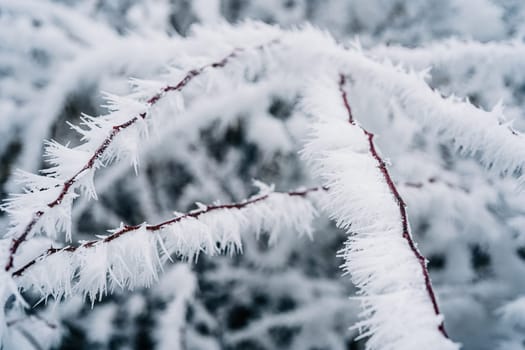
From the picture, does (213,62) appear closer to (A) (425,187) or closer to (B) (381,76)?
(B) (381,76)

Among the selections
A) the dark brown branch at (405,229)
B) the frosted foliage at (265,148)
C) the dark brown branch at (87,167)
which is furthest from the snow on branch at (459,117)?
the dark brown branch at (87,167)

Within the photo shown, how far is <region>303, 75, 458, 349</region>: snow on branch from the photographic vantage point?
15.2 inches

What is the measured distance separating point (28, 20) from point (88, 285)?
82 cm

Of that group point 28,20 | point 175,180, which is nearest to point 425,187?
point 175,180

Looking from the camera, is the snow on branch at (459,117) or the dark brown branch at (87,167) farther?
the snow on branch at (459,117)

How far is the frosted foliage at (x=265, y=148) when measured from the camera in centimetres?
62

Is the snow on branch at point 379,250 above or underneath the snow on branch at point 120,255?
above

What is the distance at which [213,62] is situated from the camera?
67 centimetres

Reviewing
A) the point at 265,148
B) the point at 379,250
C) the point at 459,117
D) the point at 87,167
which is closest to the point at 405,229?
the point at 379,250

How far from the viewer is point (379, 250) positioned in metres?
0.43

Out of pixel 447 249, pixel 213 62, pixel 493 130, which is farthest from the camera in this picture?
pixel 447 249

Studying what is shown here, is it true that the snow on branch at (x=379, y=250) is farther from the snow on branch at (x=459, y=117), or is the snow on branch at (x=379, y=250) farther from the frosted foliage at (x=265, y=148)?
the snow on branch at (x=459, y=117)

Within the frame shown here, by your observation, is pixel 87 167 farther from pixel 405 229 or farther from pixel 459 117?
pixel 459 117

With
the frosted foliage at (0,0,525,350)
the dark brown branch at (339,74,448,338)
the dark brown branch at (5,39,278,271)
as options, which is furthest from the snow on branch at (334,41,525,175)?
the dark brown branch at (5,39,278,271)
